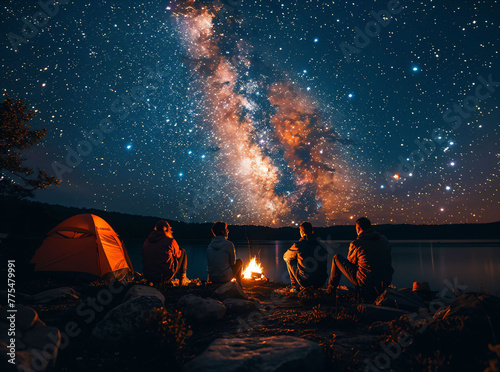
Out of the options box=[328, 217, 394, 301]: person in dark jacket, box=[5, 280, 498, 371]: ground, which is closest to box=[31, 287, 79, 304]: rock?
box=[5, 280, 498, 371]: ground

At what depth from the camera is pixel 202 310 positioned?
18.6ft

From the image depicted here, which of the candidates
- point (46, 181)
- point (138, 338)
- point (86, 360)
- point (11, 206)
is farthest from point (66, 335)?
point (11, 206)

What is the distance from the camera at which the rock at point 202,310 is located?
5598 mm

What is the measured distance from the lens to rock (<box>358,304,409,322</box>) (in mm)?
5530

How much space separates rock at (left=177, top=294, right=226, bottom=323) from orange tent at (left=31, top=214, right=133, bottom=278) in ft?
19.9

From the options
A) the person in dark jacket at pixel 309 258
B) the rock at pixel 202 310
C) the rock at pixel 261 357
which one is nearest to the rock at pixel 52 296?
the rock at pixel 202 310

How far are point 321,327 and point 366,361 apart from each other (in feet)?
5.45

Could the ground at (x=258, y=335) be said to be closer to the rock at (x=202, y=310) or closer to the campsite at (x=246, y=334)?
the campsite at (x=246, y=334)

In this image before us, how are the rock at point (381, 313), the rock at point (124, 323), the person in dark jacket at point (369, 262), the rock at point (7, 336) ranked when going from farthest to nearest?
the person in dark jacket at point (369, 262)
the rock at point (381, 313)
the rock at point (124, 323)
the rock at point (7, 336)

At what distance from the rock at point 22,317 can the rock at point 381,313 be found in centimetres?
593

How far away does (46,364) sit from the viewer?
135 inches

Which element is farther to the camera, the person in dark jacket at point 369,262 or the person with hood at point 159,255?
Result: the person with hood at point 159,255

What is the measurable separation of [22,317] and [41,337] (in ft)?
1.43

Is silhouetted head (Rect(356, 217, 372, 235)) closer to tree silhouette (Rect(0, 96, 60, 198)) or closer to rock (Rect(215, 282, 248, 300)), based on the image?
rock (Rect(215, 282, 248, 300))
